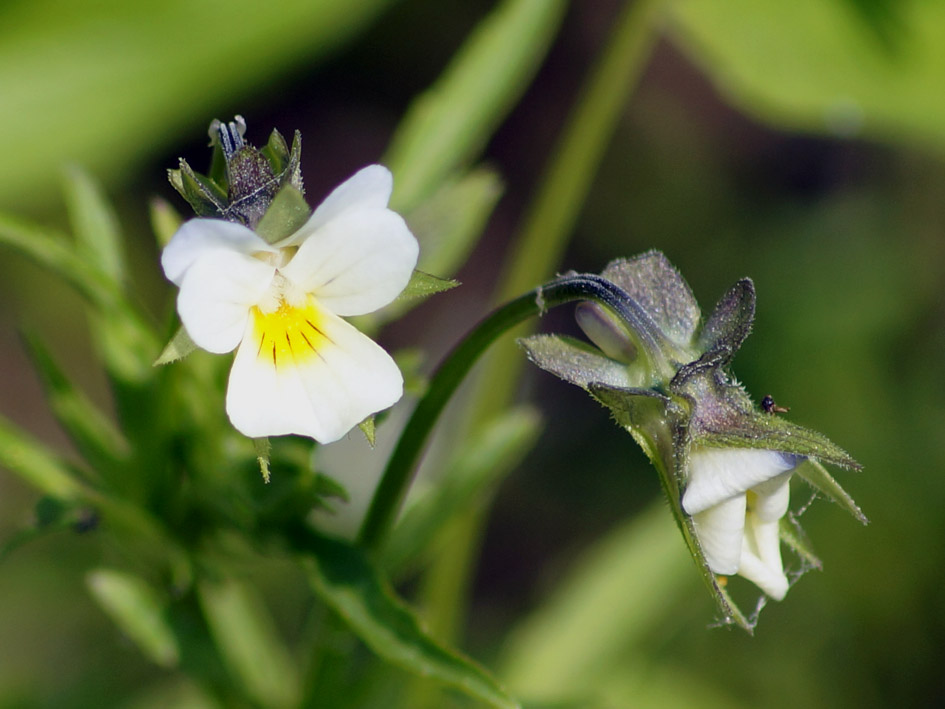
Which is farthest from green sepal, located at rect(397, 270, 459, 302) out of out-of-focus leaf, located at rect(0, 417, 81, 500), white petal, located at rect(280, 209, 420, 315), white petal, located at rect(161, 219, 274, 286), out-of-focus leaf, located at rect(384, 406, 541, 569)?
out-of-focus leaf, located at rect(0, 417, 81, 500)

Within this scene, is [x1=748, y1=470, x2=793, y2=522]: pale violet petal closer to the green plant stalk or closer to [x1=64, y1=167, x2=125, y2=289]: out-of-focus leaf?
the green plant stalk

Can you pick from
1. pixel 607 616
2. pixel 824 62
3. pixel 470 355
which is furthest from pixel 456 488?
pixel 824 62

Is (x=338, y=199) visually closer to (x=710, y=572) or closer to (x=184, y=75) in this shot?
(x=710, y=572)

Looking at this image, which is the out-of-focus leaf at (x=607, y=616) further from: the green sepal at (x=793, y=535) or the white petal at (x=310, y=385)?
the white petal at (x=310, y=385)

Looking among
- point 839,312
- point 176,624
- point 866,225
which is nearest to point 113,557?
point 176,624

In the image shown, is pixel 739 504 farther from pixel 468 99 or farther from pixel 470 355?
pixel 468 99

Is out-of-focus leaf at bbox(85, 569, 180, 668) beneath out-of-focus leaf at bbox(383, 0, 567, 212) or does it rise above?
beneath

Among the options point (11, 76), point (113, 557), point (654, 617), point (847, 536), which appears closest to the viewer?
point (113, 557)
